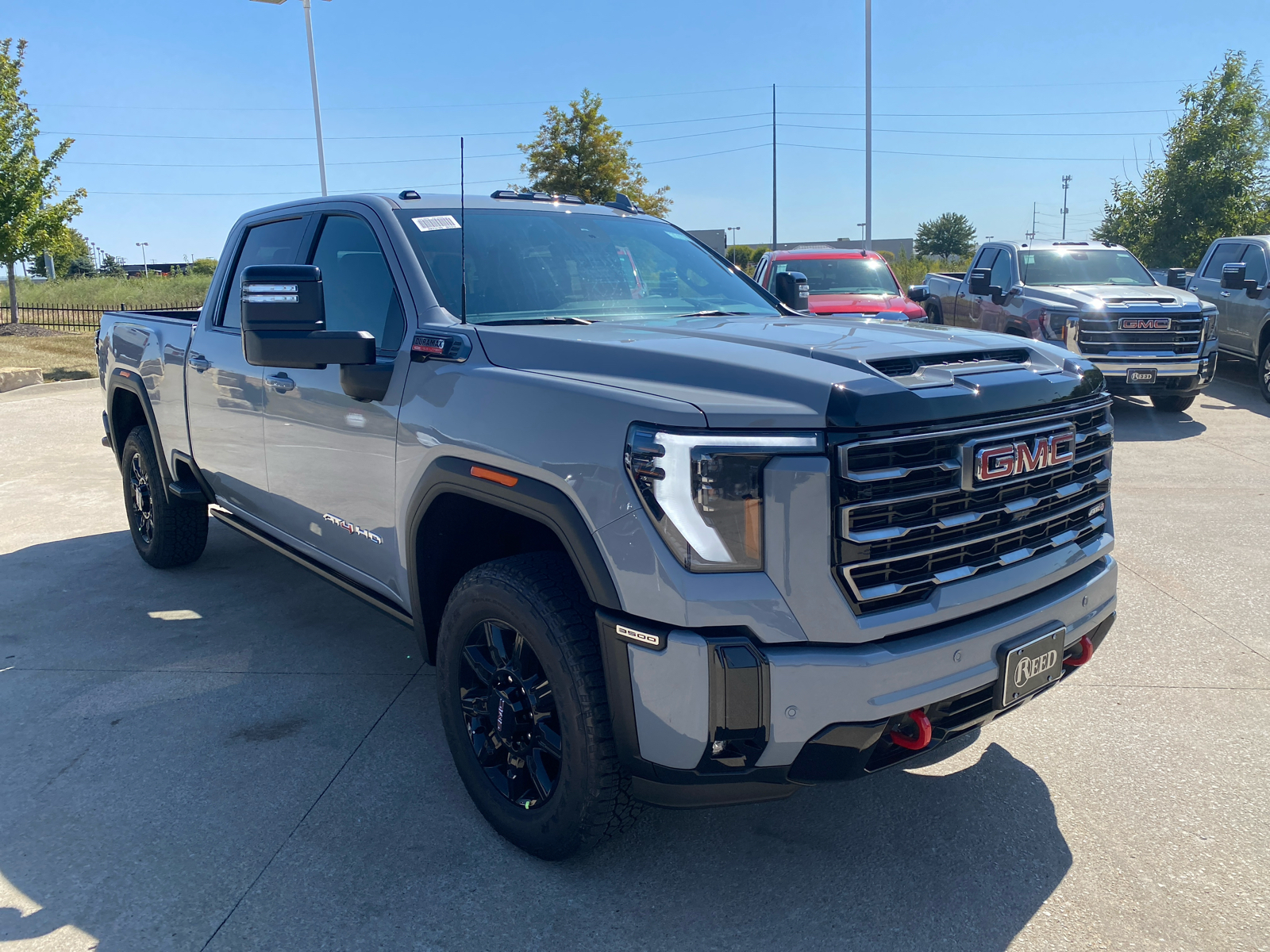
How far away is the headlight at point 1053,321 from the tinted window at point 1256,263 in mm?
3596

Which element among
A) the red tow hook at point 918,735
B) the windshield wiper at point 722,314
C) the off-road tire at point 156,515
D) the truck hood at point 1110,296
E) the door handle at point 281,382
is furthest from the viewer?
the truck hood at point 1110,296

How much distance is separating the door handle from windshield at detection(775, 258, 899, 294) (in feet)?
30.6

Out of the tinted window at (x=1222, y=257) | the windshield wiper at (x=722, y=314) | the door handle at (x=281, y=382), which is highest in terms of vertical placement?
the tinted window at (x=1222, y=257)

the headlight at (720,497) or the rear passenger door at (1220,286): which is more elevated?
the rear passenger door at (1220,286)

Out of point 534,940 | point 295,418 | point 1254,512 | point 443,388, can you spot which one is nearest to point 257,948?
point 534,940

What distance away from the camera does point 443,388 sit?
3.02 metres

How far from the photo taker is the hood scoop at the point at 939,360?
2.52m

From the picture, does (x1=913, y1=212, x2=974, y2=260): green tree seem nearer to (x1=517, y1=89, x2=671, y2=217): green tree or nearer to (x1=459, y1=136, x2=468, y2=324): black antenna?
(x1=517, y1=89, x2=671, y2=217): green tree

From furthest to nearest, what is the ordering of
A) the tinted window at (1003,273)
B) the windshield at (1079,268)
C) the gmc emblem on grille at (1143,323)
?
the tinted window at (1003,273)
the windshield at (1079,268)
the gmc emblem on grille at (1143,323)

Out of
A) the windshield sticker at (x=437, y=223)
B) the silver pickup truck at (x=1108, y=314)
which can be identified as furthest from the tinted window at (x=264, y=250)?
the silver pickup truck at (x=1108, y=314)

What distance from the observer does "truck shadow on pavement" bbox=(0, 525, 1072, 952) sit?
2559 mm

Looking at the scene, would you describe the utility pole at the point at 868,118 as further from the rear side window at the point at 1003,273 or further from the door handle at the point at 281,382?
the door handle at the point at 281,382

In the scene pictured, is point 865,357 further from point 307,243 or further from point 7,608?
point 7,608

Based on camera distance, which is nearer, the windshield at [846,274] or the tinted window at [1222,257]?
the windshield at [846,274]
